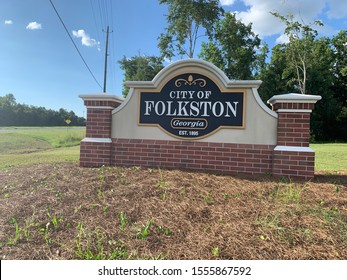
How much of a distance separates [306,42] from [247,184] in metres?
28.4

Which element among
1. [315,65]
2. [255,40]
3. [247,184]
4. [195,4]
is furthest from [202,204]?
[315,65]

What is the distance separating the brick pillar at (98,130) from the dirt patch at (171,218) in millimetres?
999

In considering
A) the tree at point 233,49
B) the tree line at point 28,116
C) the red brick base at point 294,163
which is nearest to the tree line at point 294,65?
the tree at point 233,49

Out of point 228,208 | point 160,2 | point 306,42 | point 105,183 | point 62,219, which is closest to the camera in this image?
point 62,219

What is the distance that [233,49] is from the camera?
27750 millimetres

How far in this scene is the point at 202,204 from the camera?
3504 millimetres

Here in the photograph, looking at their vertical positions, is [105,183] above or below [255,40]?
below

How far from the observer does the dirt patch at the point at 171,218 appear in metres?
2.52

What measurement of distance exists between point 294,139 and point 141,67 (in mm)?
30547

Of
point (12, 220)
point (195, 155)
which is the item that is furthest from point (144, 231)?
point (195, 155)

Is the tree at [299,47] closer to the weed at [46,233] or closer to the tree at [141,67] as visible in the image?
the tree at [141,67]

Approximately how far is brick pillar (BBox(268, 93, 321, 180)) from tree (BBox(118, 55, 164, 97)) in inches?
1060

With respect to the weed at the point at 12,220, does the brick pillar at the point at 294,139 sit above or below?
above

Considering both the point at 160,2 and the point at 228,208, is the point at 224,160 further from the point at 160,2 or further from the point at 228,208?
the point at 160,2
